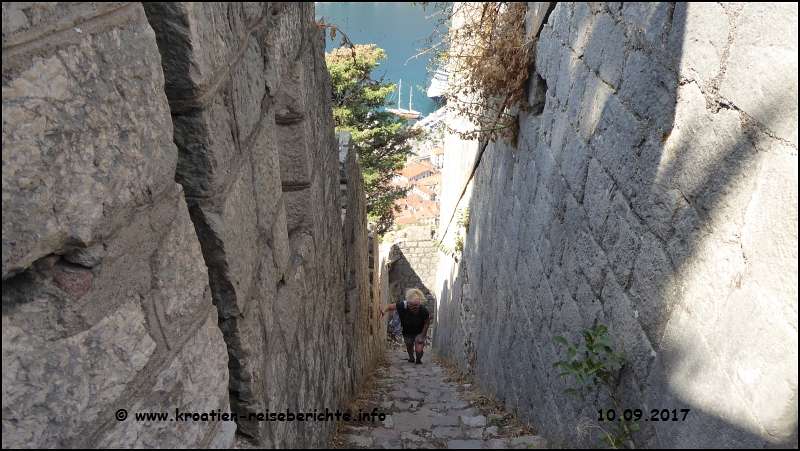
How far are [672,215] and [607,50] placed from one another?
0.89 m

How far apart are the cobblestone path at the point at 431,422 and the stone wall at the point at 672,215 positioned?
10.1 inches

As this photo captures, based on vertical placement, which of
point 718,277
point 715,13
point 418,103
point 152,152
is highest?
point 418,103

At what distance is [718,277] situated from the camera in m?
1.37

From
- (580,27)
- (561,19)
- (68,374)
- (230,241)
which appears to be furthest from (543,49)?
(68,374)

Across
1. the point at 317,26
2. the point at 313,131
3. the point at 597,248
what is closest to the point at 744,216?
the point at 597,248

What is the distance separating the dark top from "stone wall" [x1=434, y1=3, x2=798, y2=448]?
3.61 meters

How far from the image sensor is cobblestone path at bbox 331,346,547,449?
111 inches

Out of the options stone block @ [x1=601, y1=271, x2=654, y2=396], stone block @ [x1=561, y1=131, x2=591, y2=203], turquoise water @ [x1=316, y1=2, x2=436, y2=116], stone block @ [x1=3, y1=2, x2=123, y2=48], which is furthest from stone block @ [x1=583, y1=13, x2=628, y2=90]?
turquoise water @ [x1=316, y1=2, x2=436, y2=116]

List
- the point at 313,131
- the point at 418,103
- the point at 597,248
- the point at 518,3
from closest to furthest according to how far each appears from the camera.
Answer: the point at 597,248, the point at 313,131, the point at 518,3, the point at 418,103

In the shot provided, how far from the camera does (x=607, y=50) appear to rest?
2127 millimetres

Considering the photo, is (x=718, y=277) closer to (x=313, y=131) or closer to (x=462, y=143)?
(x=313, y=131)

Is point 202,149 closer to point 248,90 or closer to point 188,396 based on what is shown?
point 248,90

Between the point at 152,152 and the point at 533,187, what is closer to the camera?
the point at 152,152

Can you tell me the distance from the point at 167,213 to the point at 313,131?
1.39m
